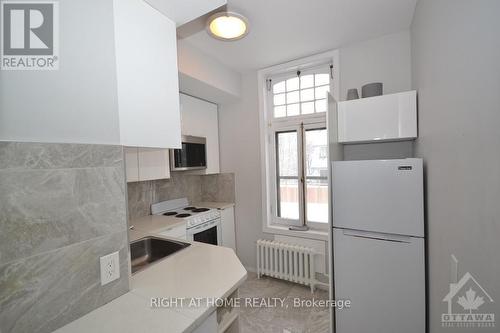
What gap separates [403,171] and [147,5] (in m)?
1.90

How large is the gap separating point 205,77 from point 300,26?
107 centimetres

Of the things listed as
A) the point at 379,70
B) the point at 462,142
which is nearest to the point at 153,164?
the point at 462,142

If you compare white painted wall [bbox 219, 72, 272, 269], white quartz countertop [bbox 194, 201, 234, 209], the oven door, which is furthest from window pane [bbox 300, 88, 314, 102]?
the oven door

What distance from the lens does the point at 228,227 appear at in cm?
289

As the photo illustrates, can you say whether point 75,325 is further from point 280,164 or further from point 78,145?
→ point 280,164

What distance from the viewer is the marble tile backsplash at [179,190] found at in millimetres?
2443

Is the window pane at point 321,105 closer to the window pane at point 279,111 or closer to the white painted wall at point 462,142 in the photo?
the window pane at point 279,111

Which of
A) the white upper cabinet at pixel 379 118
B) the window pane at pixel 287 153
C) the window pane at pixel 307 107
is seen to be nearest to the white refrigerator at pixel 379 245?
the white upper cabinet at pixel 379 118

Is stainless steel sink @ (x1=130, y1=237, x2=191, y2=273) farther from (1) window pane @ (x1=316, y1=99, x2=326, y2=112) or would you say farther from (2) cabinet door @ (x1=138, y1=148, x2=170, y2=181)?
(1) window pane @ (x1=316, y1=99, x2=326, y2=112)

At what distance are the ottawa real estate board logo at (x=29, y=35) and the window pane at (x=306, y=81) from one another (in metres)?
2.31

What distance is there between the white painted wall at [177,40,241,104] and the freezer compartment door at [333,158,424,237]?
1633 millimetres

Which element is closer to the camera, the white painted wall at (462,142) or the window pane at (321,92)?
the white painted wall at (462,142)

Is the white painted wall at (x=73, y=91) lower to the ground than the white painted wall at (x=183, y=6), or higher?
lower

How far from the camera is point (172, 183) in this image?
113 inches
